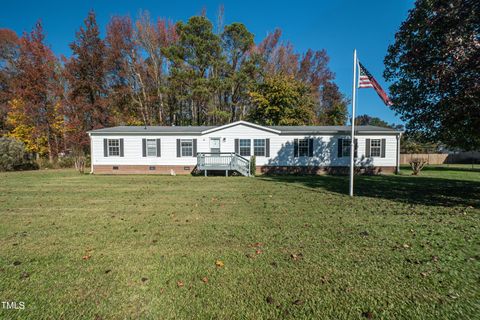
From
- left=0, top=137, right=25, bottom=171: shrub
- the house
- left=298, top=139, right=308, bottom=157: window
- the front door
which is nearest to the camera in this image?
the house

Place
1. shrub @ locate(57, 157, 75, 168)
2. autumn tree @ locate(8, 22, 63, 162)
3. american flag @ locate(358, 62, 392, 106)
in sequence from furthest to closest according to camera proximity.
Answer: autumn tree @ locate(8, 22, 63, 162)
shrub @ locate(57, 157, 75, 168)
american flag @ locate(358, 62, 392, 106)

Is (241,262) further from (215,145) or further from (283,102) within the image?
(283,102)

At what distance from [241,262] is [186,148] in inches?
579

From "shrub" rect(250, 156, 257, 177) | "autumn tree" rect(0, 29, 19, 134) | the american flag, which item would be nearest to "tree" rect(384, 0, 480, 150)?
the american flag

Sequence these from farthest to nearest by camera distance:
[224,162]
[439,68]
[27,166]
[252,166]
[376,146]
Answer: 1. [27,166]
2. [376,146]
3. [224,162]
4. [252,166]
5. [439,68]

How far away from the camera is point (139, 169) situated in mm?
17516

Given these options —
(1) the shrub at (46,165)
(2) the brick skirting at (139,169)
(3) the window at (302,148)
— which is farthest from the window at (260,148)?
(1) the shrub at (46,165)

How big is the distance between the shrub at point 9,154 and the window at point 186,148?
530 inches

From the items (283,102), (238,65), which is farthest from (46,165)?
(283,102)

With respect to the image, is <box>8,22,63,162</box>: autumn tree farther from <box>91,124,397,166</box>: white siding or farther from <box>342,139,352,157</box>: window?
<box>342,139,352,157</box>: window

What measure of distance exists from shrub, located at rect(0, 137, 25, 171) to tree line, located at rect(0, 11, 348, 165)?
564 centimetres

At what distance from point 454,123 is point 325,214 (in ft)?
20.4

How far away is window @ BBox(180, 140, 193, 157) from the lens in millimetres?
17422

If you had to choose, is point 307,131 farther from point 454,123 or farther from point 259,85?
point 259,85
